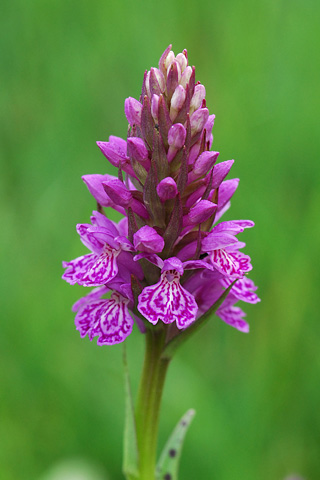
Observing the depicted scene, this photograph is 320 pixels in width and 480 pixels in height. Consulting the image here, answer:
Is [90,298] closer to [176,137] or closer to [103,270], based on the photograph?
[103,270]

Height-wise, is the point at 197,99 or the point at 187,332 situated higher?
the point at 197,99

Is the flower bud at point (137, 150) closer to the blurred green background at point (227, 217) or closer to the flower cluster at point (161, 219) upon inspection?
the flower cluster at point (161, 219)

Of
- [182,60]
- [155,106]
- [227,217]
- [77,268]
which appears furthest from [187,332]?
[227,217]

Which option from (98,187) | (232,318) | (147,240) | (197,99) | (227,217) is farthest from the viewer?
(227,217)

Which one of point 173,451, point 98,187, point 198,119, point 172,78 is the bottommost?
point 173,451

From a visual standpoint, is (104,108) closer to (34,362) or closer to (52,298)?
(52,298)

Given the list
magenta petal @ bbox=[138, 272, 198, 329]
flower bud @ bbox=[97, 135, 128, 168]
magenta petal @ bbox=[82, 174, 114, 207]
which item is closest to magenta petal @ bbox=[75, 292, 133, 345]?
magenta petal @ bbox=[138, 272, 198, 329]

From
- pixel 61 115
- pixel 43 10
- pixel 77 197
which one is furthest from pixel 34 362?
pixel 43 10

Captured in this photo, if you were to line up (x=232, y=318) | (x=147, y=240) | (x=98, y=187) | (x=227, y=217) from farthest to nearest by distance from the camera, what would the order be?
(x=227, y=217)
(x=232, y=318)
(x=98, y=187)
(x=147, y=240)
